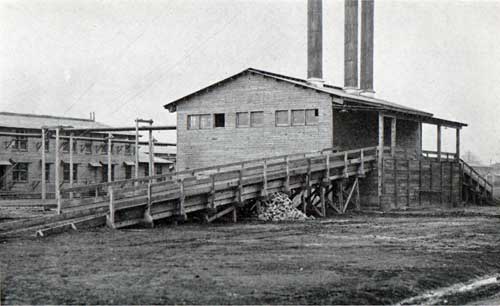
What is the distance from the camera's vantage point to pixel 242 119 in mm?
33562

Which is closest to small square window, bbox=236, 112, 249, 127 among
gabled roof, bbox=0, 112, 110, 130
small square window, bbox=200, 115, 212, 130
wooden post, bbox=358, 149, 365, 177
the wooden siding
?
the wooden siding

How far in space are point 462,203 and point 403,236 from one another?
19.7 m

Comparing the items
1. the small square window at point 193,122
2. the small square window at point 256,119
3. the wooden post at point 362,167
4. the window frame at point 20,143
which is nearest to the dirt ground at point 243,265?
the wooden post at point 362,167

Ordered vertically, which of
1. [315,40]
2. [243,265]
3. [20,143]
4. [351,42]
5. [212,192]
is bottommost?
[243,265]

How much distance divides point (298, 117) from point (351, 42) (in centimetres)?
1571

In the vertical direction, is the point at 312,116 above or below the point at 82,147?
above

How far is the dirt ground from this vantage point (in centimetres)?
1091

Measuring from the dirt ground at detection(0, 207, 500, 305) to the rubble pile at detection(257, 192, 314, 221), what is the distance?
4.21 m

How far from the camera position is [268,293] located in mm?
10961

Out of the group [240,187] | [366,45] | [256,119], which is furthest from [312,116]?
[366,45]

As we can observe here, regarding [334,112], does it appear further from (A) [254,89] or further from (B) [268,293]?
(B) [268,293]

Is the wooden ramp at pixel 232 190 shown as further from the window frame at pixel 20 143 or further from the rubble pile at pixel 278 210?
the window frame at pixel 20 143

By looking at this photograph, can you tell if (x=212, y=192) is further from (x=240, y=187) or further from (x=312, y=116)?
(x=312, y=116)

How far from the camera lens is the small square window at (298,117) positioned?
31969 mm
